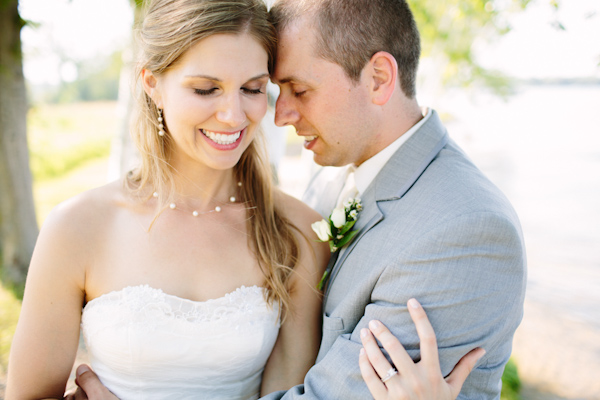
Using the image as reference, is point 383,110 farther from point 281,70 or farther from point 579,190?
point 579,190

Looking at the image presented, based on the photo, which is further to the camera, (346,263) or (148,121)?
(148,121)

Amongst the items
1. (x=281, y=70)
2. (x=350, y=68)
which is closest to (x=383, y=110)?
(x=350, y=68)

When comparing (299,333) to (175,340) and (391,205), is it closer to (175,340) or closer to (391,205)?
(175,340)

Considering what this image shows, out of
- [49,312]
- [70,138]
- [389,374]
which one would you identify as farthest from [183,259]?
[70,138]

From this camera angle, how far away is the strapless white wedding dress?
2.17m

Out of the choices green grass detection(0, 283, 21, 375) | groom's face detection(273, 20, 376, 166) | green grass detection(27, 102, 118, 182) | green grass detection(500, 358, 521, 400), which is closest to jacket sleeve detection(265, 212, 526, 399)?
groom's face detection(273, 20, 376, 166)

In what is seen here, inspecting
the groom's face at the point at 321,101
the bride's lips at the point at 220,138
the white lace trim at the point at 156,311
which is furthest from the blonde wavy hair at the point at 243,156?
the bride's lips at the point at 220,138

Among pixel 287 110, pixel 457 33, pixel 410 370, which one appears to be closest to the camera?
pixel 410 370

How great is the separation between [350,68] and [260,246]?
1009 millimetres

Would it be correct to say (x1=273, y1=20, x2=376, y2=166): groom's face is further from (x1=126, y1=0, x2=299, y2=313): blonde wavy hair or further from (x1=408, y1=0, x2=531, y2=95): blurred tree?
(x1=408, y1=0, x2=531, y2=95): blurred tree

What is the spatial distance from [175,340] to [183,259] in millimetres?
385

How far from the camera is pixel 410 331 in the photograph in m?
1.89

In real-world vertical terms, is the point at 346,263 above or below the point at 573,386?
above

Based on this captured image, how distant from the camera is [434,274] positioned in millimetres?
1885
